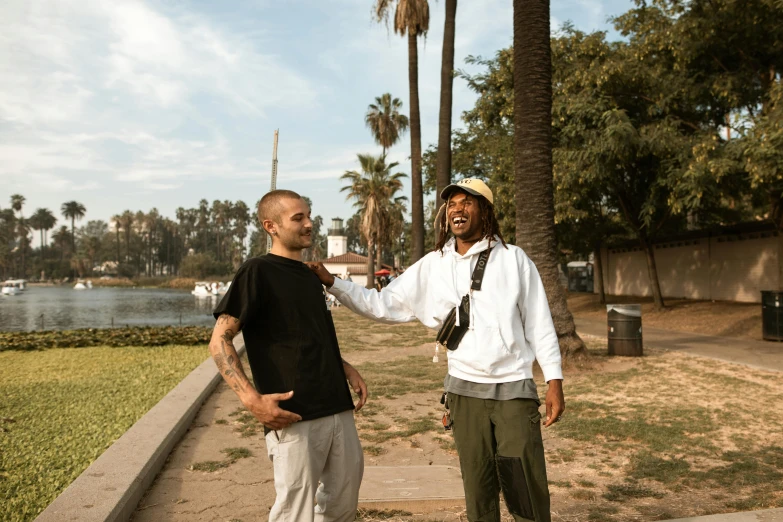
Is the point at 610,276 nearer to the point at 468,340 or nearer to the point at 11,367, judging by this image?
the point at 11,367

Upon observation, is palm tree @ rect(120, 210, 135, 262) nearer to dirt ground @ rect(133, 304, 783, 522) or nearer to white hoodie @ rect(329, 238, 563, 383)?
dirt ground @ rect(133, 304, 783, 522)

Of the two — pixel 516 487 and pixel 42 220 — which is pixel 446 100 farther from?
pixel 42 220

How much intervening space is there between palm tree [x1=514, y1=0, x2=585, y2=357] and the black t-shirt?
763cm

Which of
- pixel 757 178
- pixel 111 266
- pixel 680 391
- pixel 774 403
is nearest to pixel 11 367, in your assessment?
pixel 680 391

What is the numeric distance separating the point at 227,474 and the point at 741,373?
8.13m

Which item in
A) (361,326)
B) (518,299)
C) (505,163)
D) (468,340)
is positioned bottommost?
(361,326)

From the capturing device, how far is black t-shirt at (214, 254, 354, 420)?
2.69m

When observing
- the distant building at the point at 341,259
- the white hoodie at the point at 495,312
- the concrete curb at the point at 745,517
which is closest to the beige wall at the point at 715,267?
the concrete curb at the point at 745,517

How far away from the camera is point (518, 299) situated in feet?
10.0

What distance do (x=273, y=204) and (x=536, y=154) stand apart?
25.2ft

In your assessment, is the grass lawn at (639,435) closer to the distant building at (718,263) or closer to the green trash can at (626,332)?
the green trash can at (626,332)

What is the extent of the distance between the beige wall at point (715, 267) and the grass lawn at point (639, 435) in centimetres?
1146

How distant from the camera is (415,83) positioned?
75.2 ft

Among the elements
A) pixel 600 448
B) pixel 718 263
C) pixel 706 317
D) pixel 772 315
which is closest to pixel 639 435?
pixel 600 448
